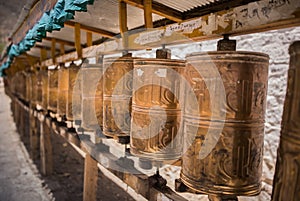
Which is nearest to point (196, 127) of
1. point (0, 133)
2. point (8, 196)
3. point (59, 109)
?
point (59, 109)

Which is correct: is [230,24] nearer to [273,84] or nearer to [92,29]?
[273,84]

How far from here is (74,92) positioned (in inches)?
113

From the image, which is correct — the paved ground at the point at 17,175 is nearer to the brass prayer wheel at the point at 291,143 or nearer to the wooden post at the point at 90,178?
the wooden post at the point at 90,178

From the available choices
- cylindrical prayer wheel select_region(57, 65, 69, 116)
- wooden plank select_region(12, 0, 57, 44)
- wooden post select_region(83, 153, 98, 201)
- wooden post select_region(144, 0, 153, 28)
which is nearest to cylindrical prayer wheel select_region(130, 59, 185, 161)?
wooden post select_region(144, 0, 153, 28)

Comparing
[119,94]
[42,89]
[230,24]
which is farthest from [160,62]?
[42,89]

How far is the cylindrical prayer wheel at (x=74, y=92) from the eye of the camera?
9.33ft

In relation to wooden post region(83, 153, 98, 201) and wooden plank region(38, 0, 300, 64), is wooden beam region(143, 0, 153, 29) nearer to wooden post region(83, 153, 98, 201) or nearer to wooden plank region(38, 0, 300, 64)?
wooden plank region(38, 0, 300, 64)

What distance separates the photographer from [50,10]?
2.19 m

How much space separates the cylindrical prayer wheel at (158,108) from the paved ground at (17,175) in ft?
13.7

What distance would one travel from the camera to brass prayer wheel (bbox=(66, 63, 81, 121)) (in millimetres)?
2844

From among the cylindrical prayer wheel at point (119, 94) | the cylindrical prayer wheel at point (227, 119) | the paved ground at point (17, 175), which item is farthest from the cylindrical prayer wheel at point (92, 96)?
the paved ground at point (17, 175)

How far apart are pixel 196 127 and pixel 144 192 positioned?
788 mm

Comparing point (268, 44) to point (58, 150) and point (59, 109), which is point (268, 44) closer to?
point (59, 109)

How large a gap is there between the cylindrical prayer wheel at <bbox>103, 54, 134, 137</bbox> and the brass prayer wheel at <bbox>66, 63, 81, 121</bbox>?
0.97 m
